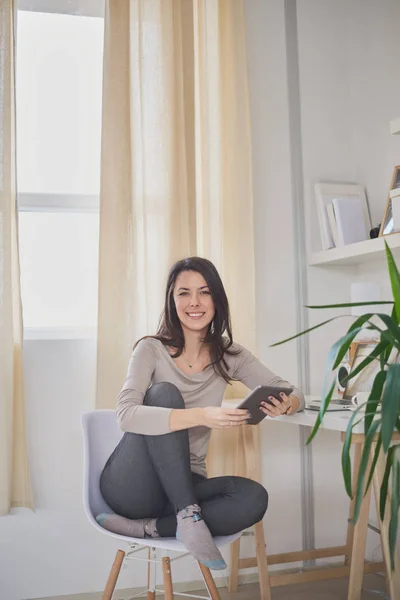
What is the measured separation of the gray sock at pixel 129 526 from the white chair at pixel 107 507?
0.07 ft

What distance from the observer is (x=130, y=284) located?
2.52 metres

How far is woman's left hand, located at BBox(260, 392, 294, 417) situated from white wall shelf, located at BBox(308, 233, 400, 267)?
0.62m

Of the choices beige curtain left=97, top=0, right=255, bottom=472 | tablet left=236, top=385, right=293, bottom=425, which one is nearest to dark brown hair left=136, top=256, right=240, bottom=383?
tablet left=236, top=385, right=293, bottom=425

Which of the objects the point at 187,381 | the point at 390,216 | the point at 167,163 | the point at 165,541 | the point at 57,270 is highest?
the point at 167,163

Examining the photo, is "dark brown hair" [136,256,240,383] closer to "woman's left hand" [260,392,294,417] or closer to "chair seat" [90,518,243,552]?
"woman's left hand" [260,392,294,417]

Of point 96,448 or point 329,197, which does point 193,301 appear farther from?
point 329,197

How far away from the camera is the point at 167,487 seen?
1837 millimetres

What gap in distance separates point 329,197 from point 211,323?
0.87 metres

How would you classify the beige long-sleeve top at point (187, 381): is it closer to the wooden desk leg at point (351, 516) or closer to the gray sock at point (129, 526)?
the gray sock at point (129, 526)

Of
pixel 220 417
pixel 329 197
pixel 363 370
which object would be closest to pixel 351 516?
pixel 363 370

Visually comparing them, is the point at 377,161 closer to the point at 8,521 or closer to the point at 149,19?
the point at 149,19

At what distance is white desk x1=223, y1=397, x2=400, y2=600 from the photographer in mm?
1940

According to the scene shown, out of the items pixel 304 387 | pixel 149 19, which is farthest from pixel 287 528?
pixel 149 19

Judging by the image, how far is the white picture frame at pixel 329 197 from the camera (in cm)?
273
